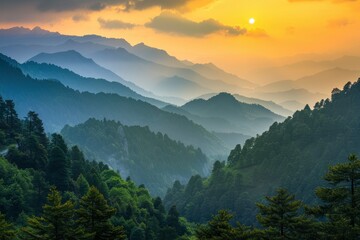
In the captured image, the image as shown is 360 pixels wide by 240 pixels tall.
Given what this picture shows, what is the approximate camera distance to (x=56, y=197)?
32.8 metres

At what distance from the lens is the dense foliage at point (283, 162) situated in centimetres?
15950

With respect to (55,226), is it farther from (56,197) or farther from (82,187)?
(82,187)

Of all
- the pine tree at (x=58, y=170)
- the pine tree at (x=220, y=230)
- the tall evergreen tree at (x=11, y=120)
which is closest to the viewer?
the pine tree at (x=220, y=230)

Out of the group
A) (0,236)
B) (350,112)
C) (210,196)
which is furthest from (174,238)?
(350,112)

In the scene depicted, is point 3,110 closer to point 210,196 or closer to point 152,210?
point 152,210

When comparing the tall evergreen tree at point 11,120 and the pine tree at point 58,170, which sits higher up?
the tall evergreen tree at point 11,120

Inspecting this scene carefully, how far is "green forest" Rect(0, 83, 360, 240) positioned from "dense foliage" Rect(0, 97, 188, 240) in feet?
0.29

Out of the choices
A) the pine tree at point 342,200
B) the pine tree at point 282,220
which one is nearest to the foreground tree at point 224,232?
the pine tree at point 282,220

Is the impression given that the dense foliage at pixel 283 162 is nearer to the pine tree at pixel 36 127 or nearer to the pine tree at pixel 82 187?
the pine tree at pixel 36 127

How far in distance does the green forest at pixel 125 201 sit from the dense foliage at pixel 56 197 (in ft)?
0.29

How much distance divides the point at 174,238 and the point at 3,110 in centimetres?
5411

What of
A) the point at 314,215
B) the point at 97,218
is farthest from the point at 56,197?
the point at 314,215

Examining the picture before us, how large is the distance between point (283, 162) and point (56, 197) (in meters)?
151

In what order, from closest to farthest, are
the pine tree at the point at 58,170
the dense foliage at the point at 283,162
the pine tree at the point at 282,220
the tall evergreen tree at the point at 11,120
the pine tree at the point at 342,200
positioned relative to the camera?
the pine tree at the point at 342,200 < the pine tree at the point at 282,220 < the pine tree at the point at 58,170 < the tall evergreen tree at the point at 11,120 < the dense foliage at the point at 283,162
